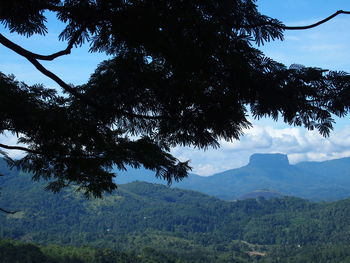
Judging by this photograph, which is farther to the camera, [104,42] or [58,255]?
[58,255]

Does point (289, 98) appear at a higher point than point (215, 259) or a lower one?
higher

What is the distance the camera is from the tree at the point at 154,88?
15.3ft

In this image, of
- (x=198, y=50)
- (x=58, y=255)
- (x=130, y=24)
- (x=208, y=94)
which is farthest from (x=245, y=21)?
(x=58, y=255)

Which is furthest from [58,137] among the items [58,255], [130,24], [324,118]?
[58,255]

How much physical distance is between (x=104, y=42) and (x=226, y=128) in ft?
Answer: 6.52

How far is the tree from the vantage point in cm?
466

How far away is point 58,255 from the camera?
88625 mm

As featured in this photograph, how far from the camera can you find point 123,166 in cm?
564

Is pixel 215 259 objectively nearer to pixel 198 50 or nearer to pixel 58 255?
pixel 58 255

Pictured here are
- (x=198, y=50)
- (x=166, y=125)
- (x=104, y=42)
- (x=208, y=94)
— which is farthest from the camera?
(x=166, y=125)

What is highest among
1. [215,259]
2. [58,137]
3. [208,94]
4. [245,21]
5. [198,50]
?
[245,21]

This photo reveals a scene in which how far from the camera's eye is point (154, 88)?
17.9 feet

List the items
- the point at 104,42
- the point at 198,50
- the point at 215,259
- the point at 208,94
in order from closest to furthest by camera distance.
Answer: the point at 198,50 < the point at 208,94 < the point at 104,42 < the point at 215,259

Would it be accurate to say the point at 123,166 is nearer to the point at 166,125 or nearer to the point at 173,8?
the point at 166,125
